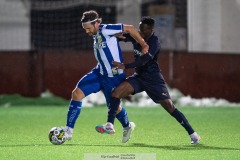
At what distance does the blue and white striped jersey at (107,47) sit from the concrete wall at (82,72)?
8.97 meters

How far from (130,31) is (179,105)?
28.9ft

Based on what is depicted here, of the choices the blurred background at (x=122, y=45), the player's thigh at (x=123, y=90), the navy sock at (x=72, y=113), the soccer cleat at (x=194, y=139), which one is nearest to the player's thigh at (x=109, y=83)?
the player's thigh at (x=123, y=90)

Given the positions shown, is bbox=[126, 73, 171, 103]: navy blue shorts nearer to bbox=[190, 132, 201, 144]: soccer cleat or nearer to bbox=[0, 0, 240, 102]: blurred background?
bbox=[190, 132, 201, 144]: soccer cleat

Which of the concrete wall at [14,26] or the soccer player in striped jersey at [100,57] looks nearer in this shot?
the soccer player in striped jersey at [100,57]

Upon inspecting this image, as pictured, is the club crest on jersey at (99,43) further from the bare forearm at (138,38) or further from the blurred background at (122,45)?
the blurred background at (122,45)

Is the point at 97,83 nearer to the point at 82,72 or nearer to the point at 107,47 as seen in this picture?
the point at 107,47

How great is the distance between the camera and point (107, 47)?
33.9 feet

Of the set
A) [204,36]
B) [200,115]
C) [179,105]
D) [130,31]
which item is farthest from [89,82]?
[204,36]

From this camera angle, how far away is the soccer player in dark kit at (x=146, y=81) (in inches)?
406

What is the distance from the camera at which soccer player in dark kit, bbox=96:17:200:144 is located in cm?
1030

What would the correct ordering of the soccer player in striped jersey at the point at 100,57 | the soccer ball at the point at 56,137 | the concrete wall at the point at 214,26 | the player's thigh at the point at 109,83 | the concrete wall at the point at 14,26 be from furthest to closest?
the concrete wall at the point at 14,26, the concrete wall at the point at 214,26, the player's thigh at the point at 109,83, the soccer player in striped jersey at the point at 100,57, the soccer ball at the point at 56,137

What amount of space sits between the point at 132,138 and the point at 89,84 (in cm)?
132

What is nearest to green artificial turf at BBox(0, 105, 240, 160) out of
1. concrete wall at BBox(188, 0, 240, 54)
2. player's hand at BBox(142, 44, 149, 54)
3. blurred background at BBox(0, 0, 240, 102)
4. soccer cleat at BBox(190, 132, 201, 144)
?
soccer cleat at BBox(190, 132, 201, 144)

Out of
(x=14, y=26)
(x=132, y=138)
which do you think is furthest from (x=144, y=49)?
(x=14, y=26)
